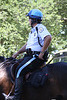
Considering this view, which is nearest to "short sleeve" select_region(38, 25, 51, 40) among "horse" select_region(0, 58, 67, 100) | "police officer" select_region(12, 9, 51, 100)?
"police officer" select_region(12, 9, 51, 100)

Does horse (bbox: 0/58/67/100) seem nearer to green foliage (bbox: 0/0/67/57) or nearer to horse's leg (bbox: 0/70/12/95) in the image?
horse's leg (bbox: 0/70/12/95)

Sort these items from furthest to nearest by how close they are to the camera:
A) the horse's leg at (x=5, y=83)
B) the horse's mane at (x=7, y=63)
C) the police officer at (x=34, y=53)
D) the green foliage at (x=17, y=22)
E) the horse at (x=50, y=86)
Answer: the green foliage at (x=17, y=22) → the horse's mane at (x=7, y=63) → the horse's leg at (x=5, y=83) → the police officer at (x=34, y=53) → the horse at (x=50, y=86)

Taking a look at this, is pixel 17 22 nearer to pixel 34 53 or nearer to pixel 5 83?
pixel 5 83

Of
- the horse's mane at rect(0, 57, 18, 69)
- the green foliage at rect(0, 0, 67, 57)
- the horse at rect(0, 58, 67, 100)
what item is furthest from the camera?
the green foliage at rect(0, 0, 67, 57)

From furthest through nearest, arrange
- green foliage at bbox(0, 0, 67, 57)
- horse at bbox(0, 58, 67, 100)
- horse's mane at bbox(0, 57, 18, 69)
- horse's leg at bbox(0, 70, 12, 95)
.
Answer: green foliage at bbox(0, 0, 67, 57), horse's mane at bbox(0, 57, 18, 69), horse's leg at bbox(0, 70, 12, 95), horse at bbox(0, 58, 67, 100)

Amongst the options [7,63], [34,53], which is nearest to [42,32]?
[34,53]

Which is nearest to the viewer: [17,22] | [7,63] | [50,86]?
[50,86]

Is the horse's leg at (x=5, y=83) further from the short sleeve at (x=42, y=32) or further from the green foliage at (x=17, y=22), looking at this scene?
the green foliage at (x=17, y=22)

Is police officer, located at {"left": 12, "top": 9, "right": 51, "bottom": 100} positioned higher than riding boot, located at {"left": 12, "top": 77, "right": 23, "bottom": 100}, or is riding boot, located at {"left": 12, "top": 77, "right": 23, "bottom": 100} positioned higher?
police officer, located at {"left": 12, "top": 9, "right": 51, "bottom": 100}

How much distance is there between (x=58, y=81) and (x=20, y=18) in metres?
13.6

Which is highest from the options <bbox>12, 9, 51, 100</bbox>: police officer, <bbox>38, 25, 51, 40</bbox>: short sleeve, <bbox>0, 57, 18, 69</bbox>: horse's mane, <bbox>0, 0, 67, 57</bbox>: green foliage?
<bbox>38, 25, 51, 40</bbox>: short sleeve

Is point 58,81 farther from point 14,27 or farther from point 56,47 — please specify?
point 56,47

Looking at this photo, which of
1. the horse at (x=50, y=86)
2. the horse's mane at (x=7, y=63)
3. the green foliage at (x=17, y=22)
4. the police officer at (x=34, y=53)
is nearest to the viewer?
the horse at (x=50, y=86)

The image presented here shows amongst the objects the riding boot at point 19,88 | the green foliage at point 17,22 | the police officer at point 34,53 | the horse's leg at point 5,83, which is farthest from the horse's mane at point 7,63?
the green foliage at point 17,22
